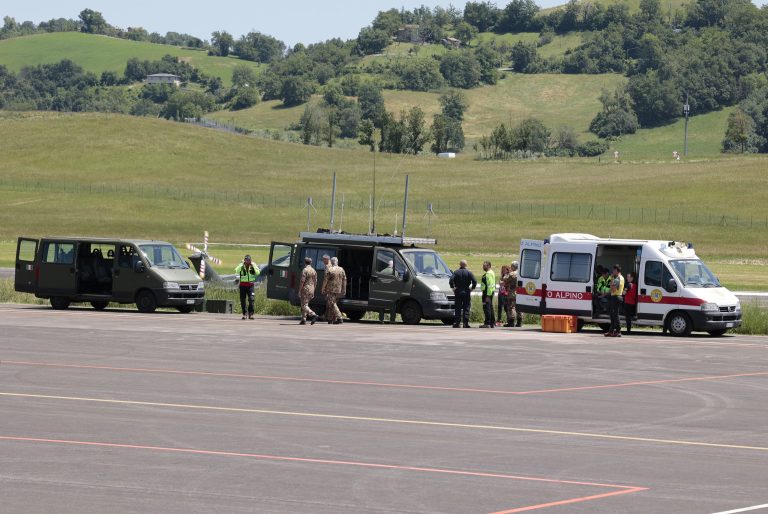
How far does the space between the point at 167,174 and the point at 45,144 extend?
18123mm

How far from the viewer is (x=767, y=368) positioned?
2308cm

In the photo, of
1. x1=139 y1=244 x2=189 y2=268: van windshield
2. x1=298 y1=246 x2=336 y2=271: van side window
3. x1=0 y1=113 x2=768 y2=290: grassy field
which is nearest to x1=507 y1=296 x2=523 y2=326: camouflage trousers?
x1=298 y1=246 x2=336 y2=271: van side window

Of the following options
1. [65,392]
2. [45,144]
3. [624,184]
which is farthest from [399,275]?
[45,144]

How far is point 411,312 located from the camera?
109ft

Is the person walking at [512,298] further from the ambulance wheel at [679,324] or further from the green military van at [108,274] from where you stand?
the green military van at [108,274]

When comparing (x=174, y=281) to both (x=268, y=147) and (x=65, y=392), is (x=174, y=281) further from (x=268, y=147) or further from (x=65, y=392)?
(x=268, y=147)

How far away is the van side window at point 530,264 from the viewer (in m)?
32.7

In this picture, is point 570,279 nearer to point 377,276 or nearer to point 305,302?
point 377,276

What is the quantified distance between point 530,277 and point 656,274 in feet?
10.9

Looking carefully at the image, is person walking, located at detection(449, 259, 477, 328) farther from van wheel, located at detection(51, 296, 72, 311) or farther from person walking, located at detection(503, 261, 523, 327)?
van wheel, located at detection(51, 296, 72, 311)

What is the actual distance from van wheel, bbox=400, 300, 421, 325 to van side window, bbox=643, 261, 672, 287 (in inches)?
224

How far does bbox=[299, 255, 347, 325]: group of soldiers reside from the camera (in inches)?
1249

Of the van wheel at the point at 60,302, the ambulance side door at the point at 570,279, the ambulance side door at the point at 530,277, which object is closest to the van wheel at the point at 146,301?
the van wheel at the point at 60,302

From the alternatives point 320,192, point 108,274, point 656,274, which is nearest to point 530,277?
point 656,274
